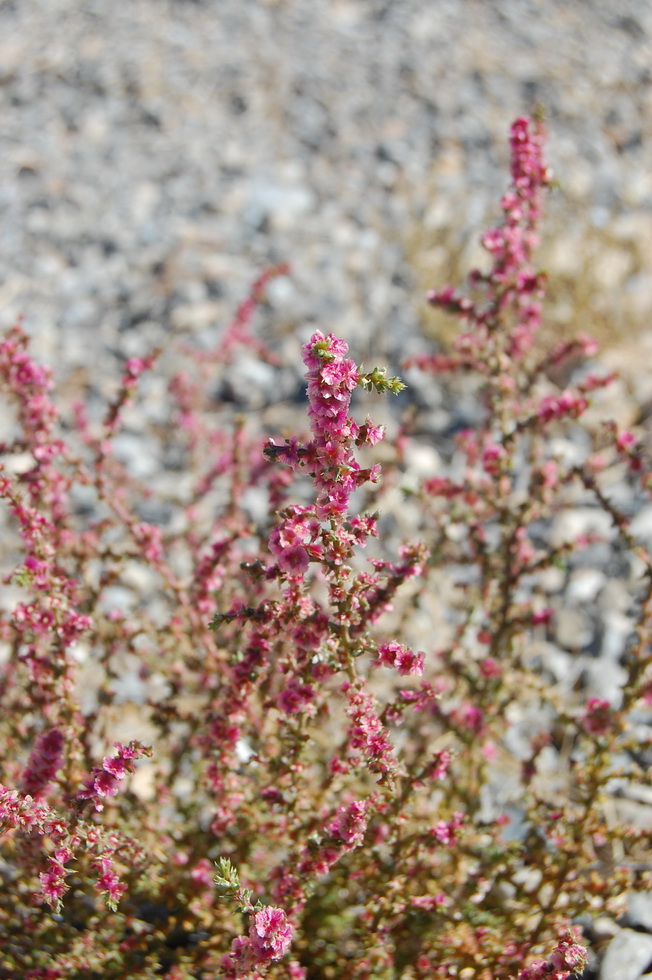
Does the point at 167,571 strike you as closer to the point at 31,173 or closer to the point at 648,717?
the point at 648,717

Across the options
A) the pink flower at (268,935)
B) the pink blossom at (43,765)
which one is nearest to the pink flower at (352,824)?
the pink flower at (268,935)

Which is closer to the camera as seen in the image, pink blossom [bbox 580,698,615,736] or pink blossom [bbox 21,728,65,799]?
pink blossom [bbox 21,728,65,799]

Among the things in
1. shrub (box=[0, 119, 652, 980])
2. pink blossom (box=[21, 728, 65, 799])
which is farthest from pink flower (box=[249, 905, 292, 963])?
pink blossom (box=[21, 728, 65, 799])

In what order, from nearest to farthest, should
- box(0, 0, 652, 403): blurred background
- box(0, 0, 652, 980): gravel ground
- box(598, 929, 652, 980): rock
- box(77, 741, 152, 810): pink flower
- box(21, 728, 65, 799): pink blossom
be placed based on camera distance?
box(77, 741, 152, 810): pink flower → box(21, 728, 65, 799): pink blossom → box(598, 929, 652, 980): rock → box(0, 0, 652, 980): gravel ground → box(0, 0, 652, 403): blurred background

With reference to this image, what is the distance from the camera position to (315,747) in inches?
158

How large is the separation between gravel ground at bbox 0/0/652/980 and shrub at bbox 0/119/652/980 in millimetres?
1694

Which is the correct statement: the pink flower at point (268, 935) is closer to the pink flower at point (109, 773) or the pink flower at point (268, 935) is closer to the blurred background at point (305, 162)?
the pink flower at point (109, 773)

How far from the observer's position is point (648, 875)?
3.16m

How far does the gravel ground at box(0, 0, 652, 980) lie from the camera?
660 cm

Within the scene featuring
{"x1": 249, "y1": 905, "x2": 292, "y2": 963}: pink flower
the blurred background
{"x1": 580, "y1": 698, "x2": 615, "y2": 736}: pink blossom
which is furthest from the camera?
the blurred background

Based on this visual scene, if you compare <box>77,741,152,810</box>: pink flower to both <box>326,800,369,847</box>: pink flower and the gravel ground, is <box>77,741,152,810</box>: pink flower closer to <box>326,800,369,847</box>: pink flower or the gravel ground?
<box>326,800,369,847</box>: pink flower

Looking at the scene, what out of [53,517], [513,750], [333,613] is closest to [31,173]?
[53,517]

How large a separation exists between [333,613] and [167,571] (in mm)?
1324

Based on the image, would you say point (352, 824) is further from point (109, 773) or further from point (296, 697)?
point (109, 773)
